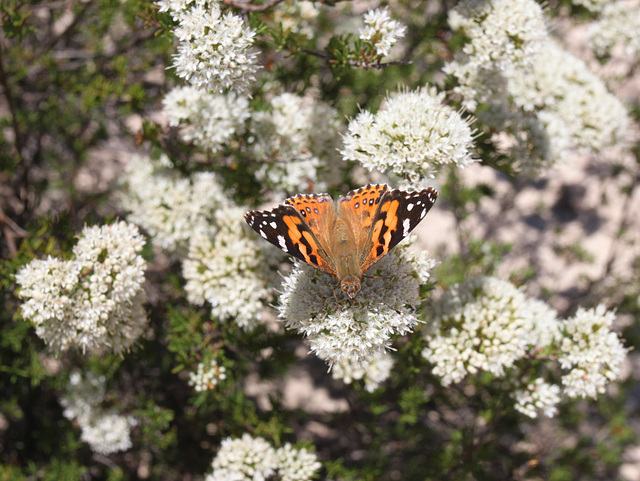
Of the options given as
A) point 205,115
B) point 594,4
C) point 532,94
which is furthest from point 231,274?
point 594,4

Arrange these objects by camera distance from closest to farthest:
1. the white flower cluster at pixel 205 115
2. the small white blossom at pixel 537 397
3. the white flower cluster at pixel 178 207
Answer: the small white blossom at pixel 537 397, the white flower cluster at pixel 205 115, the white flower cluster at pixel 178 207

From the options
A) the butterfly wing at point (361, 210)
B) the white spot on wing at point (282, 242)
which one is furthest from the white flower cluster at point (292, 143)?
the white spot on wing at point (282, 242)

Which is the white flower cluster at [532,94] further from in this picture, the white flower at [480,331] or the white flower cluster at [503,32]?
the white flower at [480,331]

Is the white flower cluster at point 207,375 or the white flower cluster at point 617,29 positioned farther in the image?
the white flower cluster at point 617,29

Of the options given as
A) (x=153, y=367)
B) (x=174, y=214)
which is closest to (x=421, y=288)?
(x=174, y=214)

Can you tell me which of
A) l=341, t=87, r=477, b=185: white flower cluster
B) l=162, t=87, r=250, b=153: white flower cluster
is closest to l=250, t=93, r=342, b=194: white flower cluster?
l=162, t=87, r=250, b=153: white flower cluster

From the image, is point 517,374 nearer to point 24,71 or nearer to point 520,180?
point 520,180
